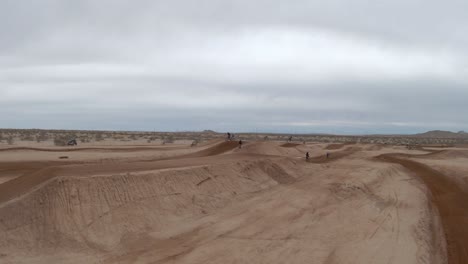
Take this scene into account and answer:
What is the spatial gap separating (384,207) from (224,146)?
831 inches

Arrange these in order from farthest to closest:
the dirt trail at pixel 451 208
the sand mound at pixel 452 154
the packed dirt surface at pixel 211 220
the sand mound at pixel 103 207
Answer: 1. the sand mound at pixel 452 154
2. the dirt trail at pixel 451 208
3. the sand mound at pixel 103 207
4. the packed dirt surface at pixel 211 220

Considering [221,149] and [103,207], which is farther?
[221,149]

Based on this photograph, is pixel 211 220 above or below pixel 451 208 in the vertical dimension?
above

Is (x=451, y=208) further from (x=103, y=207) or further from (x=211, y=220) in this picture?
(x=103, y=207)

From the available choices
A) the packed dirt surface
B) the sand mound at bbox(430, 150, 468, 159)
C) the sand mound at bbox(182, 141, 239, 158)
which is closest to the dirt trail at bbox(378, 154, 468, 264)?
the packed dirt surface

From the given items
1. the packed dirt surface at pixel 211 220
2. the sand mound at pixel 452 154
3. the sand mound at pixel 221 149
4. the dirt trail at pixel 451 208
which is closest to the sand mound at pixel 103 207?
the packed dirt surface at pixel 211 220

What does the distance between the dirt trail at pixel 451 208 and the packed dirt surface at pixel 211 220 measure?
0.05m

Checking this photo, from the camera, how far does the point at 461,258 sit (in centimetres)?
1169

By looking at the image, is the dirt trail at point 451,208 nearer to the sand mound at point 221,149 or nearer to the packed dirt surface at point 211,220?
the packed dirt surface at point 211,220

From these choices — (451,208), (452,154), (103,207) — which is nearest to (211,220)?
(103,207)

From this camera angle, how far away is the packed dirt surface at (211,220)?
11227mm

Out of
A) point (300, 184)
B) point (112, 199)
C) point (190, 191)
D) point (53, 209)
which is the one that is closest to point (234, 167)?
point (300, 184)

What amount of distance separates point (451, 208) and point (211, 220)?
1025 centimetres

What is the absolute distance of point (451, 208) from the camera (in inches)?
717
